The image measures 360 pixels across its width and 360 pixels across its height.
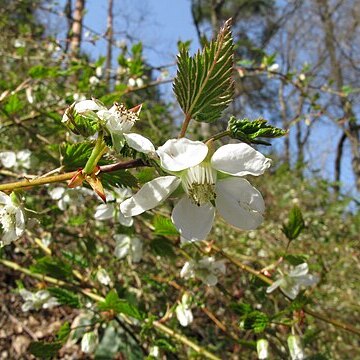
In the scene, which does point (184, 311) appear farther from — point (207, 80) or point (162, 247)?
point (207, 80)

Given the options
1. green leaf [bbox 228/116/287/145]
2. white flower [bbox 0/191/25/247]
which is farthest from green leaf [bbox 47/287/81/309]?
green leaf [bbox 228/116/287/145]

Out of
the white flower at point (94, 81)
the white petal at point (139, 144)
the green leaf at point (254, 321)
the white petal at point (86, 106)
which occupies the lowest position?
the green leaf at point (254, 321)

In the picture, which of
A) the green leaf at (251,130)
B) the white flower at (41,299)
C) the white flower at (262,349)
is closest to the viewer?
the green leaf at (251,130)

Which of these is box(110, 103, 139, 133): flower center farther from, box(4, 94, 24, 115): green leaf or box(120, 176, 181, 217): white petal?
box(4, 94, 24, 115): green leaf

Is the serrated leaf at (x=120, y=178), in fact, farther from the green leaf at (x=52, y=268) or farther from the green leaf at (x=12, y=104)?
the green leaf at (x=12, y=104)

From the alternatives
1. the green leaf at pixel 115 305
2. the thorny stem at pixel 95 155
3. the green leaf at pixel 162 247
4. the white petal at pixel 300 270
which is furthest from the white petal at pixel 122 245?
the thorny stem at pixel 95 155

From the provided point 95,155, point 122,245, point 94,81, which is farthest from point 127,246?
point 94,81

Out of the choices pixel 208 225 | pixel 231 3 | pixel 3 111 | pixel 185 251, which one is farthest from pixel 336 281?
pixel 231 3
